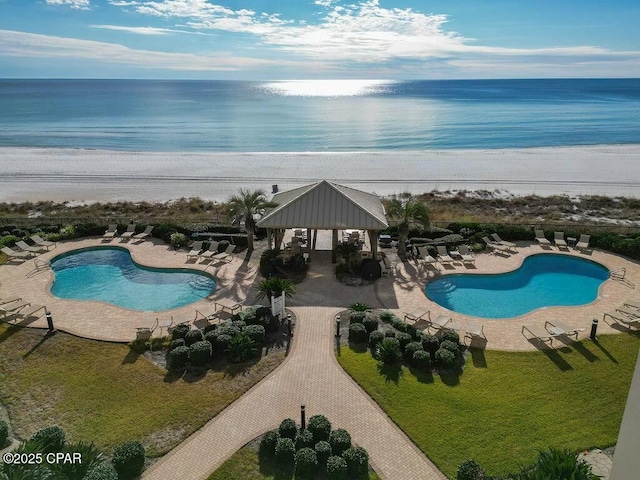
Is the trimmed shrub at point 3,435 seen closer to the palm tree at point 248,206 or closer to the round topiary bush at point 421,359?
the round topiary bush at point 421,359

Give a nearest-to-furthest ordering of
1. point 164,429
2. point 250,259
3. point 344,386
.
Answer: point 164,429 → point 344,386 → point 250,259

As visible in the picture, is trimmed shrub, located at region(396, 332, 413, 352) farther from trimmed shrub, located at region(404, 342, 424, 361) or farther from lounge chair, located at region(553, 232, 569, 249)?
lounge chair, located at region(553, 232, 569, 249)

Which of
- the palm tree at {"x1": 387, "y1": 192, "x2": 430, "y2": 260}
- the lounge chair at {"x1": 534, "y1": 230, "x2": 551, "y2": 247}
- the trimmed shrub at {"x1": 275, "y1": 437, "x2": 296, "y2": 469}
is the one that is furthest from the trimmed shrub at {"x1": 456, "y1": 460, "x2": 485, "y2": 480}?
the lounge chair at {"x1": 534, "y1": 230, "x2": 551, "y2": 247}

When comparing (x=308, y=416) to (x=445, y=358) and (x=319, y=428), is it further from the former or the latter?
(x=445, y=358)

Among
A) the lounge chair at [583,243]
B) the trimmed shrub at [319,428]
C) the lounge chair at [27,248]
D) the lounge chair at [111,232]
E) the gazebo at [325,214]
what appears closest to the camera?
the trimmed shrub at [319,428]

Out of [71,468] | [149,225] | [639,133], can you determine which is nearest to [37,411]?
[71,468]

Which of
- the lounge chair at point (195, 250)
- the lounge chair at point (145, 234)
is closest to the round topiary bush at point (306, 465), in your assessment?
the lounge chair at point (195, 250)

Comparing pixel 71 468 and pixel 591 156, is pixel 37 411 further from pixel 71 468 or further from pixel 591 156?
pixel 591 156
